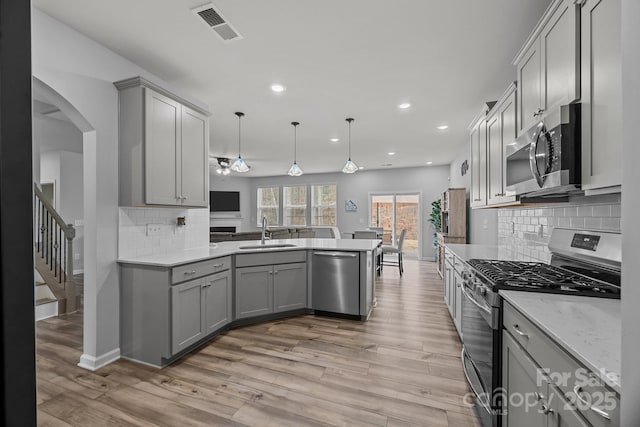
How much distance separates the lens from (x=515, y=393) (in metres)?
1.35

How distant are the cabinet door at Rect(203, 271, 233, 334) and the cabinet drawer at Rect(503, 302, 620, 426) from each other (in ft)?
8.08

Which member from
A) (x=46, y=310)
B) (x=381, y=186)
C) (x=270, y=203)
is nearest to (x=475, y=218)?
(x=381, y=186)

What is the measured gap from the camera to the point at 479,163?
134 inches

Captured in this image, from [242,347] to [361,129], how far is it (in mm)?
3718

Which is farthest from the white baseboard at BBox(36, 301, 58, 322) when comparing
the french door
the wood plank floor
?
the french door

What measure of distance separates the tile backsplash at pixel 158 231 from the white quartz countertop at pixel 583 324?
2945 millimetres

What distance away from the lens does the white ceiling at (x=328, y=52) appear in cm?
208

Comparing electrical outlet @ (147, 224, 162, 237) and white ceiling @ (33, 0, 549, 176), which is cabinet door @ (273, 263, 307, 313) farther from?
white ceiling @ (33, 0, 549, 176)

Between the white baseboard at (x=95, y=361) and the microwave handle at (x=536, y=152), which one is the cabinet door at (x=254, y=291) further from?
the microwave handle at (x=536, y=152)

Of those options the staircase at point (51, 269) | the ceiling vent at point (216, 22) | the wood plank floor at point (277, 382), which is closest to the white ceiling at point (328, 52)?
the ceiling vent at point (216, 22)

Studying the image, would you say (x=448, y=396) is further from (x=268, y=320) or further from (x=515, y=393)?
(x=268, y=320)

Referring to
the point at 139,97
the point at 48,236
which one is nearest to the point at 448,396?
the point at 139,97

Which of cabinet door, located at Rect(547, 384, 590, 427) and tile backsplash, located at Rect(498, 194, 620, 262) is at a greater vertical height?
tile backsplash, located at Rect(498, 194, 620, 262)

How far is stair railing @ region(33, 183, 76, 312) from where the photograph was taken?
151 inches
